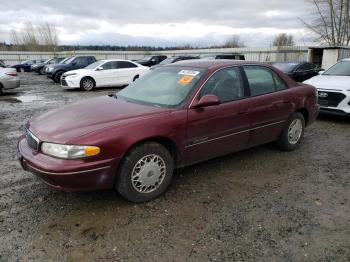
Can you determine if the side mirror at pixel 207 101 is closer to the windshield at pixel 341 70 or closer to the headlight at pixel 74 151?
the headlight at pixel 74 151

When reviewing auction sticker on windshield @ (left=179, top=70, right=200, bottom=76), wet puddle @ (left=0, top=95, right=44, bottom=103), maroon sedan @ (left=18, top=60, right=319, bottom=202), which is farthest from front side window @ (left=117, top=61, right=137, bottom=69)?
auction sticker on windshield @ (left=179, top=70, right=200, bottom=76)

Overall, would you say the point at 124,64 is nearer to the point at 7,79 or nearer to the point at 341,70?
the point at 7,79

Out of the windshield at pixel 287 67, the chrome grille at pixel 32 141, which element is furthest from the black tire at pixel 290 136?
the windshield at pixel 287 67

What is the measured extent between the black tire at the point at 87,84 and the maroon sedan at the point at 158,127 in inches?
426

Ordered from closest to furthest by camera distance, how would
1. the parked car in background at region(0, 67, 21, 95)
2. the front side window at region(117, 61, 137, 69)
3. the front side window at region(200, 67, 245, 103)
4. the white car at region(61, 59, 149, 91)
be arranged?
1. the front side window at region(200, 67, 245, 103)
2. the parked car in background at region(0, 67, 21, 95)
3. the white car at region(61, 59, 149, 91)
4. the front side window at region(117, 61, 137, 69)

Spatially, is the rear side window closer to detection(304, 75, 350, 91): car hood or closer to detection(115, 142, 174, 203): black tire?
detection(115, 142, 174, 203): black tire

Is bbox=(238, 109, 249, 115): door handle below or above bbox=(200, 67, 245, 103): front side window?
below

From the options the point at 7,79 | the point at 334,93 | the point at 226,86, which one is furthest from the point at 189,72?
the point at 7,79

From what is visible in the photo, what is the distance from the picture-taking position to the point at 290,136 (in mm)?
5449

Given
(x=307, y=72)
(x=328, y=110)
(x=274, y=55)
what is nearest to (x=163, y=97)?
(x=328, y=110)

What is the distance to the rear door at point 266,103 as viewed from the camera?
4730 mm

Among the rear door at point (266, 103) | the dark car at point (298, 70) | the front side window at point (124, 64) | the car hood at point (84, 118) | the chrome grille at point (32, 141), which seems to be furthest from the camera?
the front side window at point (124, 64)

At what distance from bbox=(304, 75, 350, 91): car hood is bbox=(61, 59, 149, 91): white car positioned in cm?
903

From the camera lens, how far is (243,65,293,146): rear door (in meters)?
4.73
